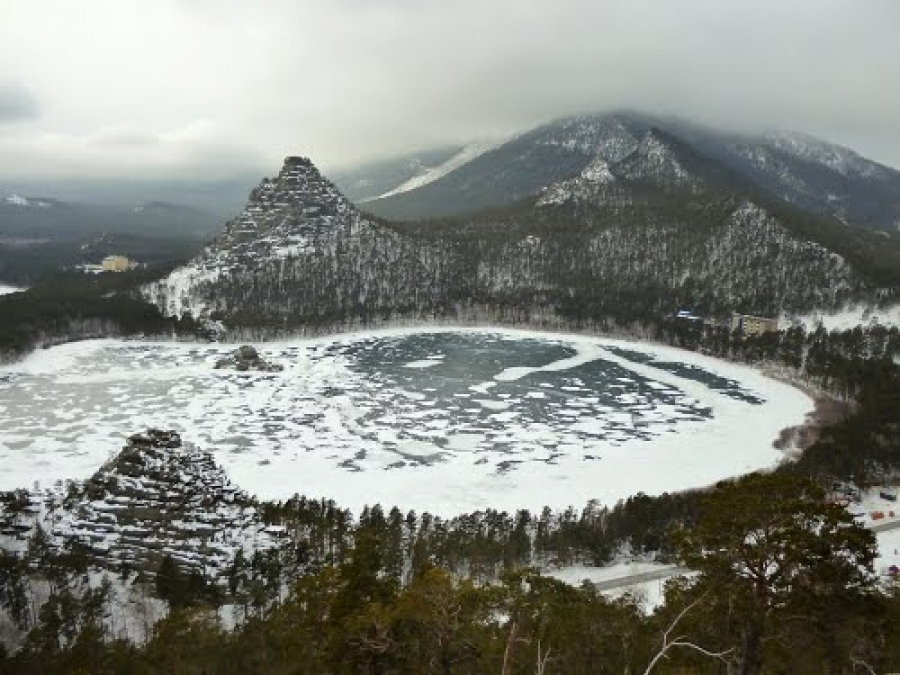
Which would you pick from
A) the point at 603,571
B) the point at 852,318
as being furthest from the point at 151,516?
the point at 852,318

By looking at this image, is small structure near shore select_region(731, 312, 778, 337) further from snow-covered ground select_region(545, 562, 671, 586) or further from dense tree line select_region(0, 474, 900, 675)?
dense tree line select_region(0, 474, 900, 675)

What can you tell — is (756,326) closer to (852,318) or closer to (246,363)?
(852,318)

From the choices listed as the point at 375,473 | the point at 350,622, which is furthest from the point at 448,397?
the point at 350,622

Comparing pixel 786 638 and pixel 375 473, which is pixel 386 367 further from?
pixel 786 638

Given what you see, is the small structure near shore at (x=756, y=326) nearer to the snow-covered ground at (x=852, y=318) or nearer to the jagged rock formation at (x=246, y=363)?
the snow-covered ground at (x=852, y=318)

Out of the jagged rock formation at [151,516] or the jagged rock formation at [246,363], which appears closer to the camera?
the jagged rock formation at [151,516]

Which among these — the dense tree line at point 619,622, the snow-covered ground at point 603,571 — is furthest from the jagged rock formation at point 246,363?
the dense tree line at point 619,622
